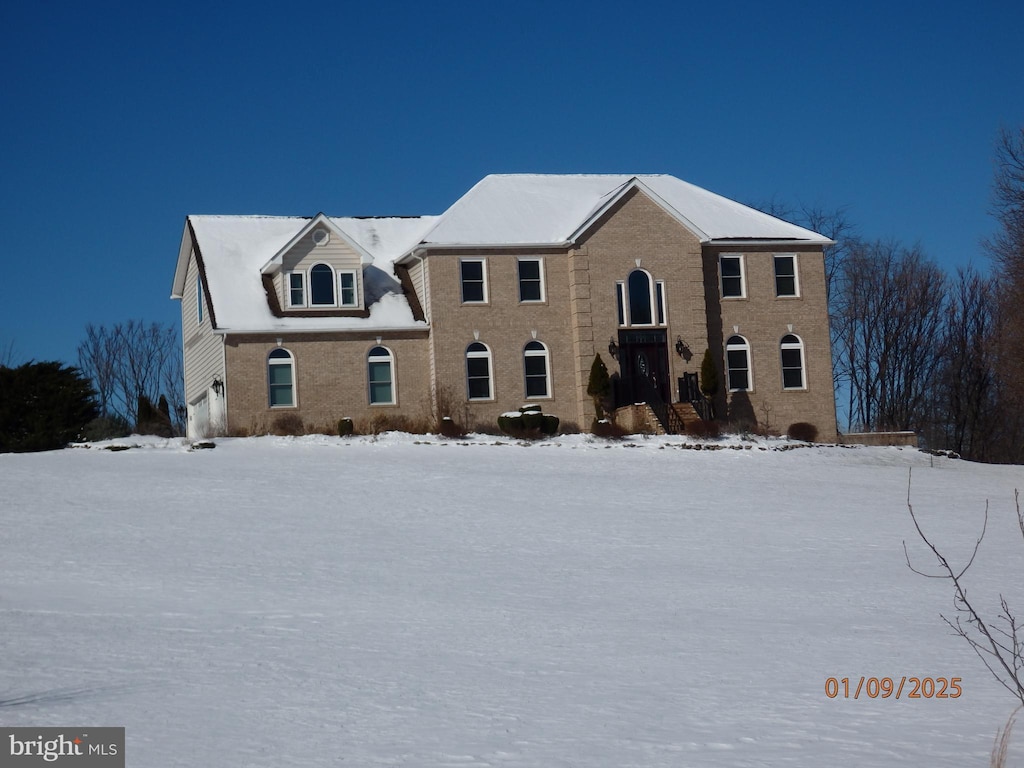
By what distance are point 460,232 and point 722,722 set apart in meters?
28.2

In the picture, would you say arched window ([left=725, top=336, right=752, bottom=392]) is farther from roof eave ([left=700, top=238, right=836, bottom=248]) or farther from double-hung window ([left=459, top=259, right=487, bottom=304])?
double-hung window ([left=459, top=259, right=487, bottom=304])

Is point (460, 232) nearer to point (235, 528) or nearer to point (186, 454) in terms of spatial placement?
point (186, 454)

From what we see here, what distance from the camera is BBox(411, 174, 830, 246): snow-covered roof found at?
37.9 metres

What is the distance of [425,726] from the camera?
10.4 meters

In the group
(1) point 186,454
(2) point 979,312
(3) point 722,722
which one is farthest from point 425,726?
(2) point 979,312

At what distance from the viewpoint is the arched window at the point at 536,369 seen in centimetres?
3744

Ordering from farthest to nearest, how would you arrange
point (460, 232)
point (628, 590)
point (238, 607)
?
point (460, 232) → point (628, 590) → point (238, 607)

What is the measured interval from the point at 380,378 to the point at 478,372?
2920 millimetres

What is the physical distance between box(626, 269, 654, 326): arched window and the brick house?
5 centimetres

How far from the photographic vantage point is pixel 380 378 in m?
37.0

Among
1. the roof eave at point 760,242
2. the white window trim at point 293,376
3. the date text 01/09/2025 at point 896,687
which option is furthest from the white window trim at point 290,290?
the date text 01/09/2025 at point 896,687

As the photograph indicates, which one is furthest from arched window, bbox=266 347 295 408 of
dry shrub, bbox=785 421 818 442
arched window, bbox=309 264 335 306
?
dry shrub, bbox=785 421 818 442

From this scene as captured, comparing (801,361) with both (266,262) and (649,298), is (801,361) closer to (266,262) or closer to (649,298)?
(649,298)

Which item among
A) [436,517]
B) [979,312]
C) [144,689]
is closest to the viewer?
[144,689]
